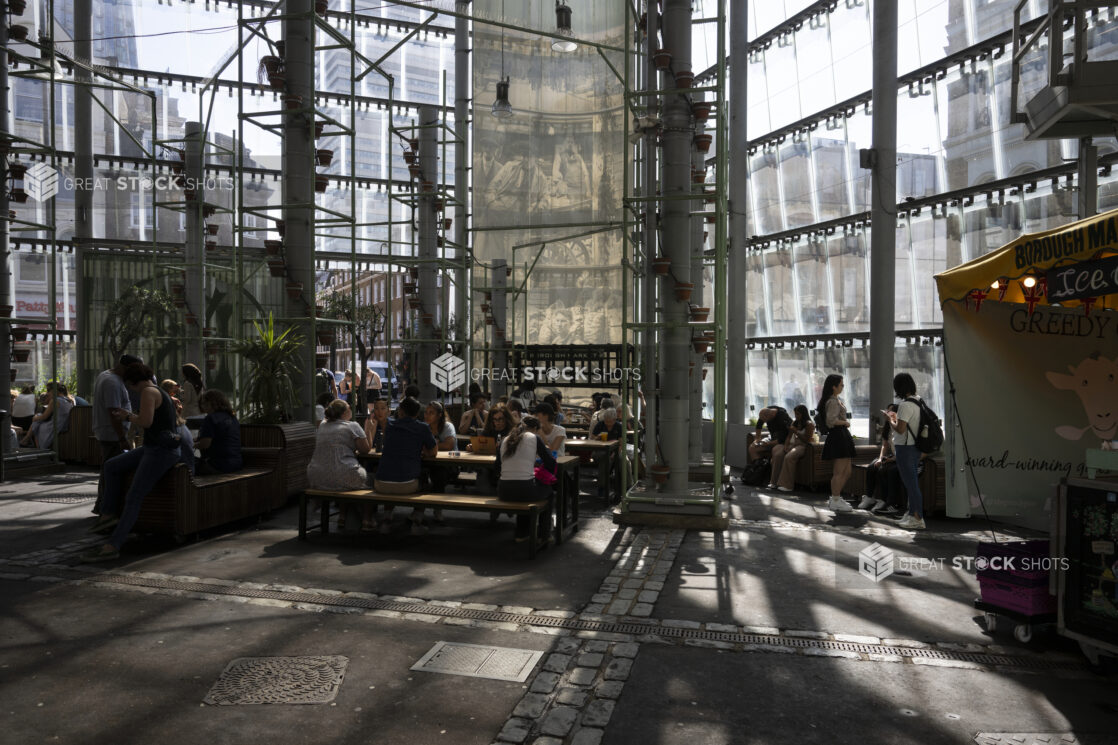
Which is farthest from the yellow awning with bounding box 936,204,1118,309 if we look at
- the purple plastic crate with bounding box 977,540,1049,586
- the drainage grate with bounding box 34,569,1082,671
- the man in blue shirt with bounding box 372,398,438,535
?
the man in blue shirt with bounding box 372,398,438,535

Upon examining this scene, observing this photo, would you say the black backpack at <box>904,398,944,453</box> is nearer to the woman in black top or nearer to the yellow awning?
the yellow awning

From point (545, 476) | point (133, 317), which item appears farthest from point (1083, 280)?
point (133, 317)

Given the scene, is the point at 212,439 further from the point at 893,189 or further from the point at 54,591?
the point at 893,189

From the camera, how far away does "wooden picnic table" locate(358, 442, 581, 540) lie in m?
8.36

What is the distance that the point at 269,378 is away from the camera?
10492mm

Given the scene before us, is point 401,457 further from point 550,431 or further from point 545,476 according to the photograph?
point 550,431

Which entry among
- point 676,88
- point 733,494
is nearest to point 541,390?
point 733,494

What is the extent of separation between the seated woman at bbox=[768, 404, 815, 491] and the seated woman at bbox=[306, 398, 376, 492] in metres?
6.93

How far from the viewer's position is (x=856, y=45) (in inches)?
653

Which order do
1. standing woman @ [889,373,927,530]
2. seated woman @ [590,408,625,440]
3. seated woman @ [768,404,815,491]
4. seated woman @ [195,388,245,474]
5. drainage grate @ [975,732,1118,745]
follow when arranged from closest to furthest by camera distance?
drainage grate @ [975,732,1118,745] < seated woman @ [195,388,245,474] < standing woman @ [889,373,927,530] < seated woman @ [590,408,625,440] < seated woman @ [768,404,815,491]

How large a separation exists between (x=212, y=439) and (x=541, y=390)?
12184 mm

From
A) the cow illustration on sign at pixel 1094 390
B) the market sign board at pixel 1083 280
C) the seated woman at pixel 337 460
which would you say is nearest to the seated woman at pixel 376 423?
the seated woman at pixel 337 460

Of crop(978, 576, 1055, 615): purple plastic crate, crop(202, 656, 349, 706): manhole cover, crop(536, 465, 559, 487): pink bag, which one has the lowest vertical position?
crop(202, 656, 349, 706): manhole cover

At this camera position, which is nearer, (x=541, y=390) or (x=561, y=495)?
(x=561, y=495)
